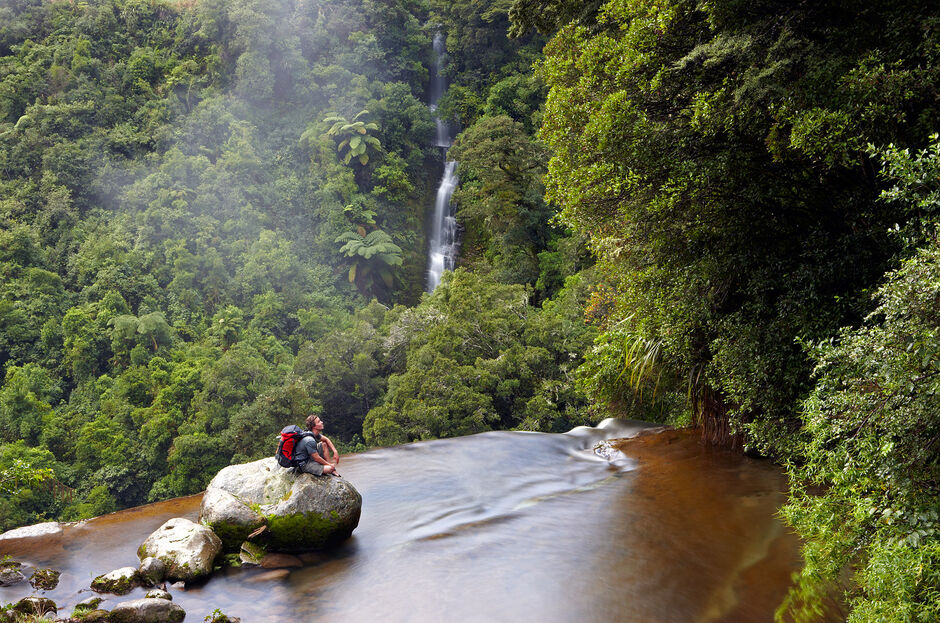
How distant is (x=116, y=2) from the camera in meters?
38.2

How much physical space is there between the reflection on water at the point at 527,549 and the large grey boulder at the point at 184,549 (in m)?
0.20

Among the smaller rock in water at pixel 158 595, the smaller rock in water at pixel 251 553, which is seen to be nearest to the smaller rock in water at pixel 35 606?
the smaller rock in water at pixel 158 595

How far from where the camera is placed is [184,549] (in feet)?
22.3

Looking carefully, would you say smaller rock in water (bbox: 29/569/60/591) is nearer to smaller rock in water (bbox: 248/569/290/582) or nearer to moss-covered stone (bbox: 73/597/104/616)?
moss-covered stone (bbox: 73/597/104/616)

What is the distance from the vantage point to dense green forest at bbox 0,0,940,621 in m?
4.77

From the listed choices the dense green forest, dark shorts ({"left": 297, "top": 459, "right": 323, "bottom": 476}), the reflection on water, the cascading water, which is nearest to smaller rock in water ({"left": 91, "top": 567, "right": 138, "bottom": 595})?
the reflection on water

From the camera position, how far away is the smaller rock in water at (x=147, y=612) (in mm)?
5707

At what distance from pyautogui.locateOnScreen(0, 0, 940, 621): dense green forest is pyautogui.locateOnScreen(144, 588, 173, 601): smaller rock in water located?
1690mm

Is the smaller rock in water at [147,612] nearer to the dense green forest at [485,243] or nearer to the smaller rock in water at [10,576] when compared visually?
the dense green forest at [485,243]

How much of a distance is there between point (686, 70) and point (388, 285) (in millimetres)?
27570

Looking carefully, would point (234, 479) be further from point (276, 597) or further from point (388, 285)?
point (388, 285)

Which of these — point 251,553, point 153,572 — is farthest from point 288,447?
point 153,572

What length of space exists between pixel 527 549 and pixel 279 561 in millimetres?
2898

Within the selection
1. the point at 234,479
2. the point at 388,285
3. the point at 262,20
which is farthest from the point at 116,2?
the point at 234,479
